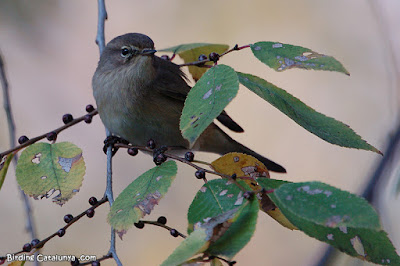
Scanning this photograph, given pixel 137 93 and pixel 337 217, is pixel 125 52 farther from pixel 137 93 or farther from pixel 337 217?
pixel 337 217

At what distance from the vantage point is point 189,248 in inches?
62.3

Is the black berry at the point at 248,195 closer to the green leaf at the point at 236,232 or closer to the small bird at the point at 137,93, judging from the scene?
the green leaf at the point at 236,232

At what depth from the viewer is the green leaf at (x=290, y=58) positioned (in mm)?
1921

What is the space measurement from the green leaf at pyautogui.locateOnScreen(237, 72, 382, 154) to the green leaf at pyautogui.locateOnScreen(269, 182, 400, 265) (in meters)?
0.33

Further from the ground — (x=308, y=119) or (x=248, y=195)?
(x=308, y=119)

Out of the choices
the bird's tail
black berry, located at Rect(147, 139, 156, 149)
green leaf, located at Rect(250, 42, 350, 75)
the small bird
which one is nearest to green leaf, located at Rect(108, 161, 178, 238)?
green leaf, located at Rect(250, 42, 350, 75)

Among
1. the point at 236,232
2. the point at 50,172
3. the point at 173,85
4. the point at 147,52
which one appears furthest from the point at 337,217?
the point at 173,85

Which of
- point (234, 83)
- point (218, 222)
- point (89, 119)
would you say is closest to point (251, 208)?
point (218, 222)

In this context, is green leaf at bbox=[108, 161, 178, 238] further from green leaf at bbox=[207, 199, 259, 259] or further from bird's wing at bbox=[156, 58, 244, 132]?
bird's wing at bbox=[156, 58, 244, 132]

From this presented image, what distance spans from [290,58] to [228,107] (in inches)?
169

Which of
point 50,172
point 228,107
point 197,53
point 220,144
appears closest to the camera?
point 50,172

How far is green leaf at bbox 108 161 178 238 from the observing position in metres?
1.94

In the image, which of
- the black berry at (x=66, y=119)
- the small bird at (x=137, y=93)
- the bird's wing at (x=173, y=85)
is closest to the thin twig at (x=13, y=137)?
the black berry at (x=66, y=119)

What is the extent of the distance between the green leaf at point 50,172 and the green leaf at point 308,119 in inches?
33.2
